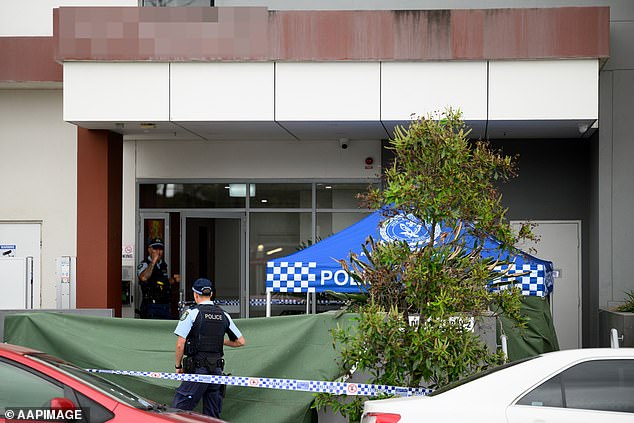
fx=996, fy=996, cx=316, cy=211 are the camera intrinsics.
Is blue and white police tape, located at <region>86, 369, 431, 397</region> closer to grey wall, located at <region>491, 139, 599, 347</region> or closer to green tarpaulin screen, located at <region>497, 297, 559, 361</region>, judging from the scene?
green tarpaulin screen, located at <region>497, 297, 559, 361</region>

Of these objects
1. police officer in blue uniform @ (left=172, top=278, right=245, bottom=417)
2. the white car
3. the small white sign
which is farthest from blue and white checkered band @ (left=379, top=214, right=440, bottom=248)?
the small white sign

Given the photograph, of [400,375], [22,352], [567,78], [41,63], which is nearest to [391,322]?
[400,375]

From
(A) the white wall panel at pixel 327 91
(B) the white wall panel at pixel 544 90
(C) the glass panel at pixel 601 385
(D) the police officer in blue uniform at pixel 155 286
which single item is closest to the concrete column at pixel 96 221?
(D) the police officer in blue uniform at pixel 155 286

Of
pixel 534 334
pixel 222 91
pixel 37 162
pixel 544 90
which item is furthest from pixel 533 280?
pixel 37 162

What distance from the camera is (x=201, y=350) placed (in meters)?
10.1

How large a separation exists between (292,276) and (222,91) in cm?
360

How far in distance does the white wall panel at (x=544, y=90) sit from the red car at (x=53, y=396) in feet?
32.0

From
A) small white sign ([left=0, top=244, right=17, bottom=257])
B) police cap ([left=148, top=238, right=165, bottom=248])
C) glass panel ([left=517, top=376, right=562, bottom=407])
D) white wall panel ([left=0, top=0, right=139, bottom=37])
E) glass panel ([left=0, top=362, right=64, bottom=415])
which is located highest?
white wall panel ([left=0, top=0, right=139, bottom=37])

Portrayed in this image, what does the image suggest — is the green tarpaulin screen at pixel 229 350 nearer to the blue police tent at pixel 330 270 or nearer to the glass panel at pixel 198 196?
the blue police tent at pixel 330 270

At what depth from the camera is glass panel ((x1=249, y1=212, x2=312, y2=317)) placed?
18.8 m

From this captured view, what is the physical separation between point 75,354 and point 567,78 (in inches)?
333

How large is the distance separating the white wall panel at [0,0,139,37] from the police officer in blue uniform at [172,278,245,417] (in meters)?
8.88

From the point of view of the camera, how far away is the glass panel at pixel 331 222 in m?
18.8

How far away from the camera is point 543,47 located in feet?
49.5
